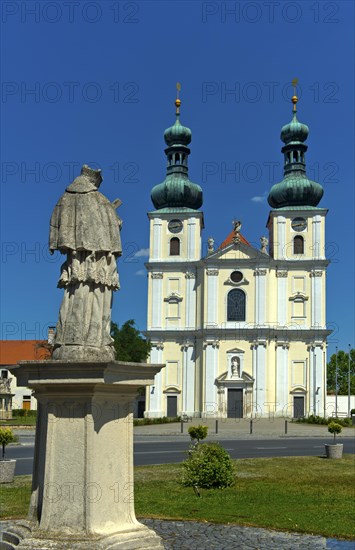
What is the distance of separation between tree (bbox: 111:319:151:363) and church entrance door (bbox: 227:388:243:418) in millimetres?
8620

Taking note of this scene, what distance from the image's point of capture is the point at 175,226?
63.7m

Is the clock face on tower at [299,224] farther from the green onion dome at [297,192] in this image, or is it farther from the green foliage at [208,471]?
the green foliage at [208,471]

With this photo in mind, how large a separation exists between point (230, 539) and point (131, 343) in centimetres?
4743

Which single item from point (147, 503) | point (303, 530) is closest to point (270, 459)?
point (147, 503)

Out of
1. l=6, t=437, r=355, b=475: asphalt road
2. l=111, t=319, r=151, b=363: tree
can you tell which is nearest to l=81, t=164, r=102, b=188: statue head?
l=6, t=437, r=355, b=475: asphalt road

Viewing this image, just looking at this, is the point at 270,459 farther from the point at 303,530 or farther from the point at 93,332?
the point at 93,332

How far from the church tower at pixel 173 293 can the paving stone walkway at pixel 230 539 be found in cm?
5131

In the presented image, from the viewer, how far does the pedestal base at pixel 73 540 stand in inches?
251

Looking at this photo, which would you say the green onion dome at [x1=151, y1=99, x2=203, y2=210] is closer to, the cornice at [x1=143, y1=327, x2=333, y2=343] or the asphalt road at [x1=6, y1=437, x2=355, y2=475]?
the cornice at [x1=143, y1=327, x2=333, y2=343]

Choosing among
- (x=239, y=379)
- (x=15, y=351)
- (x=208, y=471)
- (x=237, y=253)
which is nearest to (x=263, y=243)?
(x=237, y=253)

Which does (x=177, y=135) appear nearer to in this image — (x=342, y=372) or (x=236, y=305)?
(x=236, y=305)

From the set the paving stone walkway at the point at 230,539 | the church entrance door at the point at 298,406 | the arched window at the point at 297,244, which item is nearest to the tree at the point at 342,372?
the church entrance door at the point at 298,406

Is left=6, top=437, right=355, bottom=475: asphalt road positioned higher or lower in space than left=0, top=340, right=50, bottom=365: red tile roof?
lower

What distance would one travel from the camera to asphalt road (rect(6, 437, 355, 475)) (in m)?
21.2
